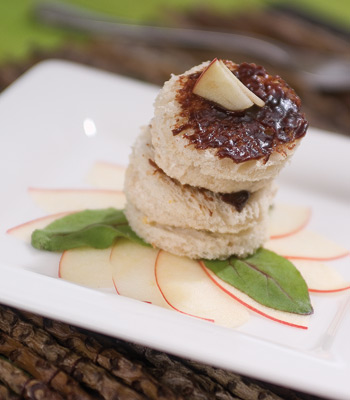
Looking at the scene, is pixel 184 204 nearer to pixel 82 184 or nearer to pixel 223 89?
pixel 223 89

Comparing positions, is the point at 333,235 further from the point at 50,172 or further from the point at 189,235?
the point at 50,172

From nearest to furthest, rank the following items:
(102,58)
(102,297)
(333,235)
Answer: (102,297)
(333,235)
(102,58)

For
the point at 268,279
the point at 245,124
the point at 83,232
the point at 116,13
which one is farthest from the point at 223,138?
the point at 116,13

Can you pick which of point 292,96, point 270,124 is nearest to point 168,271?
point 270,124

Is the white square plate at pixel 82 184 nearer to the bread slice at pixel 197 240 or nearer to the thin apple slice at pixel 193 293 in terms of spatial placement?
the thin apple slice at pixel 193 293

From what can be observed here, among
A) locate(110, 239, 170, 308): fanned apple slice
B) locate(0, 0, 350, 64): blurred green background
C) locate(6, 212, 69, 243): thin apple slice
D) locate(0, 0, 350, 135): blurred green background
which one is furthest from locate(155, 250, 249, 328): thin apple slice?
locate(0, 0, 350, 64): blurred green background

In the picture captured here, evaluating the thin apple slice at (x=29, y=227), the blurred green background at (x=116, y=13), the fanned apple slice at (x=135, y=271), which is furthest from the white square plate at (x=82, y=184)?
the blurred green background at (x=116, y=13)
